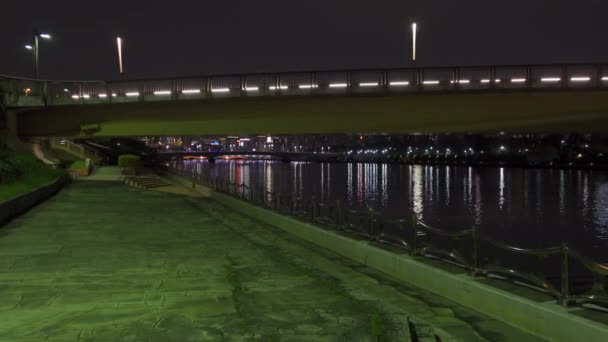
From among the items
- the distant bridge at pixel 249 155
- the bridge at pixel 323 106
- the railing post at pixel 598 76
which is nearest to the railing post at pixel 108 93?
the bridge at pixel 323 106

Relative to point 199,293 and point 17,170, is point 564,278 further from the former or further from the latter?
point 17,170

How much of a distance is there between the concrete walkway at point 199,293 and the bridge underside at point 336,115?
53.8 ft

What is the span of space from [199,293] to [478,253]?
28.1 feet

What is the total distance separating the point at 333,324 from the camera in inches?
289

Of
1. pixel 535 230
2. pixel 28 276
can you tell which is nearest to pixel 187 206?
pixel 28 276

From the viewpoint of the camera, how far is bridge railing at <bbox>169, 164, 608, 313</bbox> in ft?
24.0

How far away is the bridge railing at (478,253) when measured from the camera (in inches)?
288

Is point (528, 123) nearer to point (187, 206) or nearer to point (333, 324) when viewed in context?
point (187, 206)

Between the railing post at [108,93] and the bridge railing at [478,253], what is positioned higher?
the railing post at [108,93]

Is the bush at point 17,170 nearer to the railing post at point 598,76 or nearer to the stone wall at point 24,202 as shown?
the stone wall at point 24,202

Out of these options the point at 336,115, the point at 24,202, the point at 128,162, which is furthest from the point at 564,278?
the point at 128,162

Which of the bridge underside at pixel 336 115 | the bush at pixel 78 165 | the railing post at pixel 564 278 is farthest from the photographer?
the bush at pixel 78 165

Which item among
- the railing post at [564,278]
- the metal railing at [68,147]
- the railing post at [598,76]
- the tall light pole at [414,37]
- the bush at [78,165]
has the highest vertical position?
the tall light pole at [414,37]

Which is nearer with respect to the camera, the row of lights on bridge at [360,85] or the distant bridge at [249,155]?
the row of lights on bridge at [360,85]
